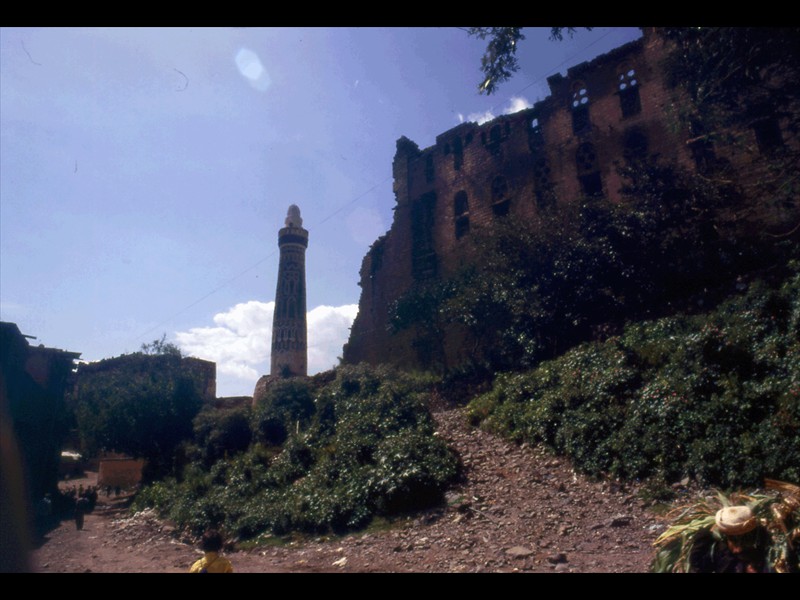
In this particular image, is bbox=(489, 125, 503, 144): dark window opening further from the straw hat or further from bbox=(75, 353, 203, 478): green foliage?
the straw hat

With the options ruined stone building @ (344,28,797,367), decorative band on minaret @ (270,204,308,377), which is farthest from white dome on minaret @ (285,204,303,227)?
ruined stone building @ (344,28,797,367)

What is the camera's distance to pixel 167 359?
1188 inches

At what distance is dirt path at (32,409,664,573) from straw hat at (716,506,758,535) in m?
1.90

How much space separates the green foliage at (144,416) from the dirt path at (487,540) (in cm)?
956

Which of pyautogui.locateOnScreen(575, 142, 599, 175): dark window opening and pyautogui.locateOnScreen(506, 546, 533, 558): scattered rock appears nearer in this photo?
pyautogui.locateOnScreen(506, 546, 533, 558): scattered rock

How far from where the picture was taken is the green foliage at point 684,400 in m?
8.34

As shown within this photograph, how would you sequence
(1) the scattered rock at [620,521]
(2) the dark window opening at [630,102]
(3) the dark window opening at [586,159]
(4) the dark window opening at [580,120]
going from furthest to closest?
(4) the dark window opening at [580,120]
(3) the dark window opening at [586,159]
(2) the dark window opening at [630,102]
(1) the scattered rock at [620,521]

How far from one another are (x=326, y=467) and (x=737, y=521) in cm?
1060

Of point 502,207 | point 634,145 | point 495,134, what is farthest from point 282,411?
point 495,134

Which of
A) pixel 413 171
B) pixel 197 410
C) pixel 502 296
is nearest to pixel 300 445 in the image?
pixel 502 296

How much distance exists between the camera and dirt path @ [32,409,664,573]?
7.35m

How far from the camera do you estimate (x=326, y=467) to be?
45.2ft

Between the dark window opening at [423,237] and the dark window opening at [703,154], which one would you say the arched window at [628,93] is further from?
the dark window opening at [423,237]

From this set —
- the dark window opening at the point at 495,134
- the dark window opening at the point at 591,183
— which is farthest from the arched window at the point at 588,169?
the dark window opening at the point at 495,134
